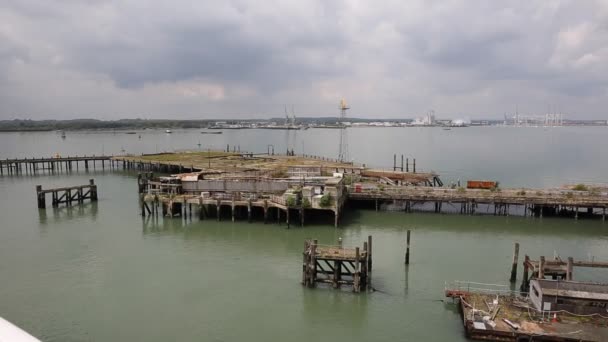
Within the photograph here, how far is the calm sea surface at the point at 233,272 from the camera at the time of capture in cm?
2547

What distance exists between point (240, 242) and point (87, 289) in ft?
47.8

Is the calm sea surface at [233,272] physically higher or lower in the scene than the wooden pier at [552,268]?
lower

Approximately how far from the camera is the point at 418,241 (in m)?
42.0

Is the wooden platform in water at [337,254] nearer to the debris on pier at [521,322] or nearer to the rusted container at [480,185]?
the debris on pier at [521,322]

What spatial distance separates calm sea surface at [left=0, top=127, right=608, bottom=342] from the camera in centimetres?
2547

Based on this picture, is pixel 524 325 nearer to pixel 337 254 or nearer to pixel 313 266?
pixel 337 254

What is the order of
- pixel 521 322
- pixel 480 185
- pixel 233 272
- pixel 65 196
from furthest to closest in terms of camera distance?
pixel 65 196
pixel 480 185
pixel 233 272
pixel 521 322

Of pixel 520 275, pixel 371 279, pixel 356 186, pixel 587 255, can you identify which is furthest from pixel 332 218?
pixel 587 255

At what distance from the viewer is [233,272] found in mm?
33812

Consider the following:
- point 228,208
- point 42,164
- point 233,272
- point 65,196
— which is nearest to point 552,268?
point 233,272

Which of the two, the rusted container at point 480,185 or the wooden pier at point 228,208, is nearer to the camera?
the wooden pier at point 228,208

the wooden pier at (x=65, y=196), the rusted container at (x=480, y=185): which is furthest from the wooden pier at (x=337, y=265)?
the wooden pier at (x=65, y=196)

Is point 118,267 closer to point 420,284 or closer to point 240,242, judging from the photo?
point 240,242

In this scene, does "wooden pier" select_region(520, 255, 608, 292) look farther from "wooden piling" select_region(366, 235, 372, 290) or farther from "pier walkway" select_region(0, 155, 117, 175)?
"pier walkway" select_region(0, 155, 117, 175)
